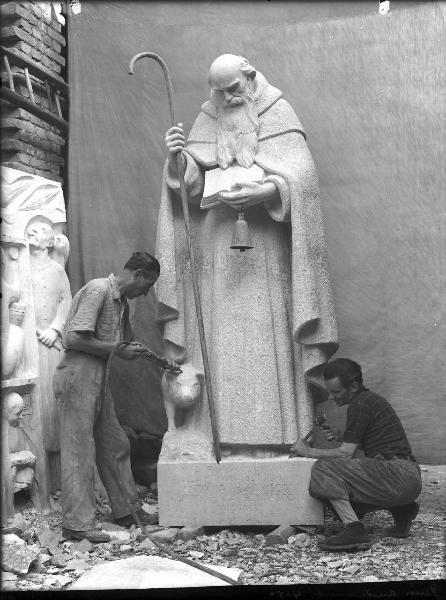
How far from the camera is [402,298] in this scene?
6.70 m

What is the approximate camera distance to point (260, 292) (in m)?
5.77

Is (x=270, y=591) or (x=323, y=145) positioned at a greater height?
(x=323, y=145)

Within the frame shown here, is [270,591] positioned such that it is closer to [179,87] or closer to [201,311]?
[201,311]

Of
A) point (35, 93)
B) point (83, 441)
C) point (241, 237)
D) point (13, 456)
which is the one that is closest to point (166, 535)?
point (83, 441)

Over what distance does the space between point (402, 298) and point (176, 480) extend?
2163 millimetres

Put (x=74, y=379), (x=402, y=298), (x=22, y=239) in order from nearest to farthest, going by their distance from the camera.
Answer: (x=74, y=379)
(x=22, y=239)
(x=402, y=298)

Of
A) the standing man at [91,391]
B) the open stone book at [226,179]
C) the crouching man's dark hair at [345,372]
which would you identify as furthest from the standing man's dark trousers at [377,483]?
the open stone book at [226,179]

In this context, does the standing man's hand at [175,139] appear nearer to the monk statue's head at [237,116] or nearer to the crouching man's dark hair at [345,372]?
the monk statue's head at [237,116]

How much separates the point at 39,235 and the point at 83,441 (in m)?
1.36

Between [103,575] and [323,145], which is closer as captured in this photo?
[103,575]

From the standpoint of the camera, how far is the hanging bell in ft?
18.0

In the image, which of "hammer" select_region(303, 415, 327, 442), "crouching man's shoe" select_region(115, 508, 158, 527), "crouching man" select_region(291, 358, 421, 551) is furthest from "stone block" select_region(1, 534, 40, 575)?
"hammer" select_region(303, 415, 327, 442)

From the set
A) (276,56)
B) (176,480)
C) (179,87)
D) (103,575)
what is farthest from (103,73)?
(103,575)

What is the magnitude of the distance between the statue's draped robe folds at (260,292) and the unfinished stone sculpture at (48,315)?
682 mm
